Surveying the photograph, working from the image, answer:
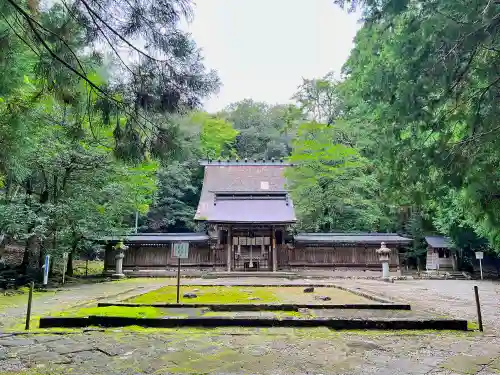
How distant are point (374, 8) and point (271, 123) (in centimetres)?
3496

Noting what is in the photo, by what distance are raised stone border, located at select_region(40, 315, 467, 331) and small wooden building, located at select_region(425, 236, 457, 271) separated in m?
17.7

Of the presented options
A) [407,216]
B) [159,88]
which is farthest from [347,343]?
[407,216]

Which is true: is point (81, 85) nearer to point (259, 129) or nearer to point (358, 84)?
point (358, 84)

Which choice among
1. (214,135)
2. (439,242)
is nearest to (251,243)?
(439,242)

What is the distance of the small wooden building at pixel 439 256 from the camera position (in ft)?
68.4

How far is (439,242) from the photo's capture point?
2070 centimetres

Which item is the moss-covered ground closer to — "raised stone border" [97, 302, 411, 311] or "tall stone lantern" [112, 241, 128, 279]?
"raised stone border" [97, 302, 411, 311]

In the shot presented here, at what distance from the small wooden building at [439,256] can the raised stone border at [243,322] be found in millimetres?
17729

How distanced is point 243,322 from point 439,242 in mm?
19196

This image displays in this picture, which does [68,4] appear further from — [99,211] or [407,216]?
[407,216]

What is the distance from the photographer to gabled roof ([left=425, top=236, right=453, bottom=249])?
2020cm

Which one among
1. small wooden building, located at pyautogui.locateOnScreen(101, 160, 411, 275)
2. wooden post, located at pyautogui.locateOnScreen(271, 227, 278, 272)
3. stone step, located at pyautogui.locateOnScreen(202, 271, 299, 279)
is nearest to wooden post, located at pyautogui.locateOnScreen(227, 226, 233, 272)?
small wooden building, located at pyautogui.locateOnScreen(101, 160, 411, 275)

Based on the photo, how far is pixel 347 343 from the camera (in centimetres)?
414

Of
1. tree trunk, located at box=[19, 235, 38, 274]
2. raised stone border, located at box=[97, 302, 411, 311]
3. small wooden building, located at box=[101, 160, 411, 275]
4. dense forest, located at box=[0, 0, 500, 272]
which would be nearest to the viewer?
dense forest, located at box=[0, 0, 500, 272]
